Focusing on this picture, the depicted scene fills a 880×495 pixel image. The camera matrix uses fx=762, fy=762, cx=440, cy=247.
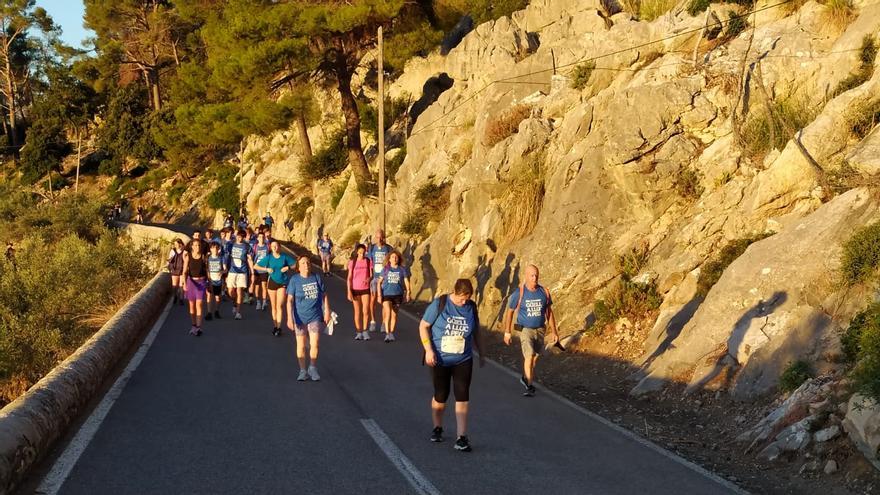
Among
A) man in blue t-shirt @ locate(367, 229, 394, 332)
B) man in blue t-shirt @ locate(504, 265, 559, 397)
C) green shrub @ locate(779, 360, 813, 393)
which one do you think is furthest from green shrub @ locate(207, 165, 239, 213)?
green shrub @ locate(779, 360, 813, 393)

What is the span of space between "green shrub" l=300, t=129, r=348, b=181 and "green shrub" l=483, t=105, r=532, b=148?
1956 cm

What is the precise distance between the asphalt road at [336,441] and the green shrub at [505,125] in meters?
11.3

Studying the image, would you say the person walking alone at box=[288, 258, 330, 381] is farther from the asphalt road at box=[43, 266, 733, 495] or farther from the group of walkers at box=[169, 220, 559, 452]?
the asphalt road at box=[43, 266, 733, 495]

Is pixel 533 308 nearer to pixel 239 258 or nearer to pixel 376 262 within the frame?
pixel 376 262

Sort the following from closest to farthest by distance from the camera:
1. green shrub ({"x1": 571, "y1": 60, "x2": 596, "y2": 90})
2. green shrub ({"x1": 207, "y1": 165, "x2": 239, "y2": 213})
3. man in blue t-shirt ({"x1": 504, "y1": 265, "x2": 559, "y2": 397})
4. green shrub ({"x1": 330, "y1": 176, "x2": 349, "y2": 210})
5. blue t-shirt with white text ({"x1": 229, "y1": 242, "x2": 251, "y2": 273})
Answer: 1. man in blue t-shirt ({"x1": 504, "y1": 265, "x2": 559, "y2": 397})
2. blue t-shirt with white text ({"x1": 229, "y1": 242, "x2": 251, "y2": 273})
3. green shrub ({"x1": 571, "y1": 60, "x2": 596, "y2": 90})
4. green shrub ({"x1": 330, "y1": 176, "x2": 349, "y2": 210})
5. green shrub ({"x1": 207, "y1": 165, "x2": 239, "y2": 213})

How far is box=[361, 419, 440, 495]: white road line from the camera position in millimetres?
6316

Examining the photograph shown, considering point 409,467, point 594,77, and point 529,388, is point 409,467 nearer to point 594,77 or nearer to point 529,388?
point 529,388

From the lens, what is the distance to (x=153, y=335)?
1443cm

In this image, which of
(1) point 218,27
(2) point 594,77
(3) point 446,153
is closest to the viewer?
(2) point 594,77

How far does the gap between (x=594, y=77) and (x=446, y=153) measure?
811cm

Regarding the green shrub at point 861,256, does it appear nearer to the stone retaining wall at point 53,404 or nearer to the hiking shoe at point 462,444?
the hiking shoe at point 462,444

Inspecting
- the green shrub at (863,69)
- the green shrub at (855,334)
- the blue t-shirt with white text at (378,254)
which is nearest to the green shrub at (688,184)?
the green shrub at (863,69)

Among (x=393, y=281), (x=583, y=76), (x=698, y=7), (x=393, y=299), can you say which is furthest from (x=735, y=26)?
(x=393, y=299)

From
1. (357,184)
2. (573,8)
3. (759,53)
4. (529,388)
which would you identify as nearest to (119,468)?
(529,388)
